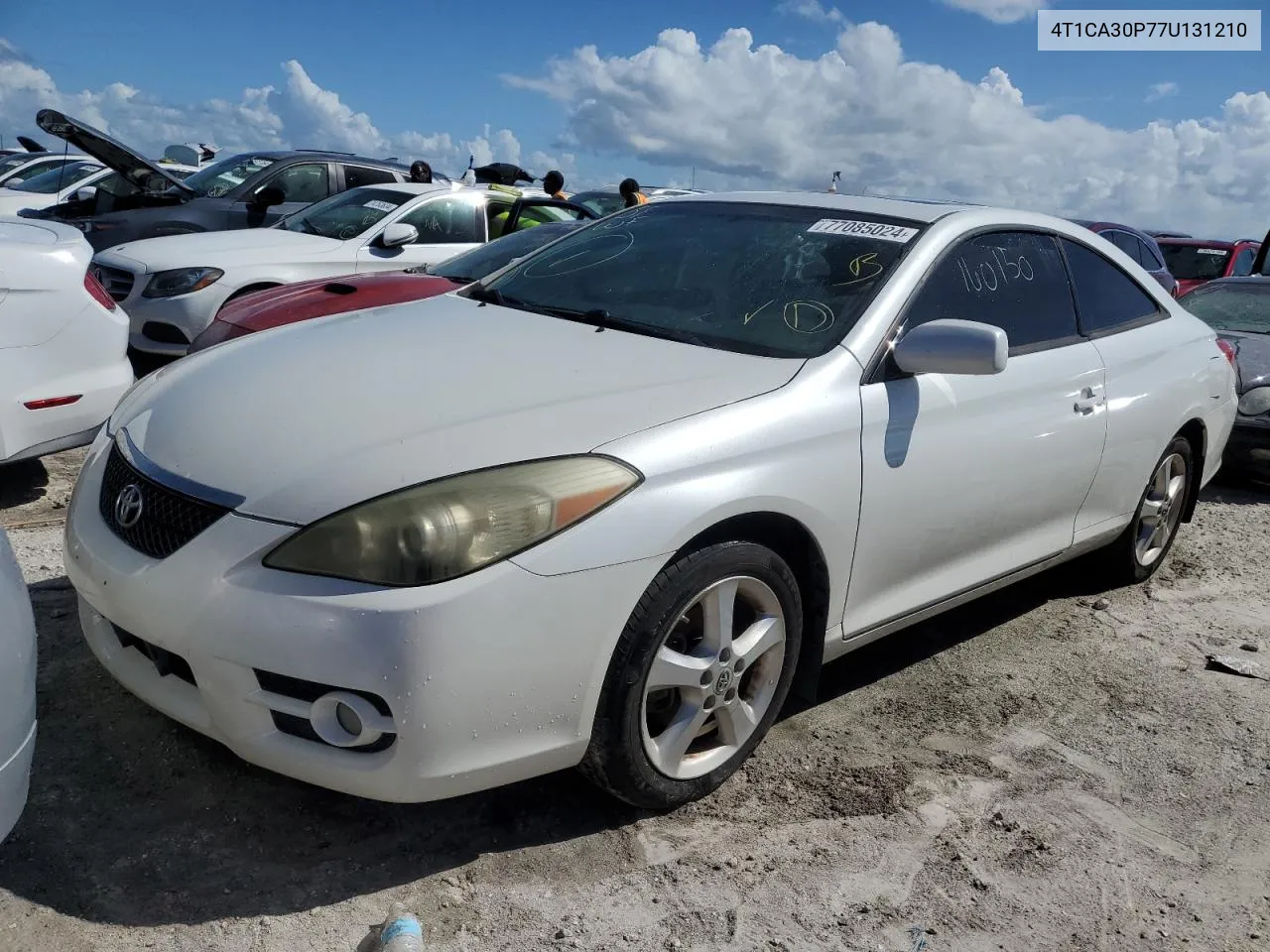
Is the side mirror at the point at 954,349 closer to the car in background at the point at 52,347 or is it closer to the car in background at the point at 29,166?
the car in background at the point at 52,347

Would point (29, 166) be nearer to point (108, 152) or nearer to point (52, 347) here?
point (108, 152)

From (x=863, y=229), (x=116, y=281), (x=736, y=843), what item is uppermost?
(x=863, y=229)

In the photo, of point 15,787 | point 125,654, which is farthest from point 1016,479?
point 15,787

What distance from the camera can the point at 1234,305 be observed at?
26.7ft

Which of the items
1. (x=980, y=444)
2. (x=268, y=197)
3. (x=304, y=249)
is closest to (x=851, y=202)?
(x=980, y=444)

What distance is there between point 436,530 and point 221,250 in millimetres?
6052

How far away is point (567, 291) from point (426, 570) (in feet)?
5.24

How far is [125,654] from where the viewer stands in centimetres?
257

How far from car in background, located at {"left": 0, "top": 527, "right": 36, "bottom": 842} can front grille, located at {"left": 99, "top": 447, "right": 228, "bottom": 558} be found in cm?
33

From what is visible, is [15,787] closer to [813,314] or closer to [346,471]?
[346,471]

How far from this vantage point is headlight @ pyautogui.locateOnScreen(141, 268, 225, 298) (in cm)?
727

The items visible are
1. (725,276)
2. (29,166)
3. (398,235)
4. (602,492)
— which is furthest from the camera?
(29,166)

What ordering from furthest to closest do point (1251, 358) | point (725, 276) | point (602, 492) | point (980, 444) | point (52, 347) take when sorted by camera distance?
point (1251, 358) → point (52, 347) → point (725, 276) → point (980, 444) → point (602, 492)

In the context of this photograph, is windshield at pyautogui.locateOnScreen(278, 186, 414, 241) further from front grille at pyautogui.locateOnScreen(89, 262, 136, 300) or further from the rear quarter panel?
the rear quarter panel
